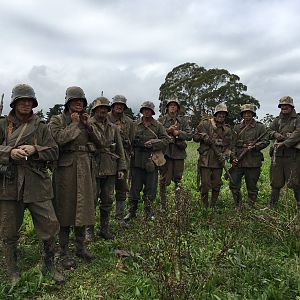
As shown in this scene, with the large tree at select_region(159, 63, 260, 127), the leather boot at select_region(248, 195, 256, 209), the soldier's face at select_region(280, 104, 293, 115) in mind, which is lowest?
the leather boot at select_region(248, 195, 256, 209)

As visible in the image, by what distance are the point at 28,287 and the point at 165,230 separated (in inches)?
77.1

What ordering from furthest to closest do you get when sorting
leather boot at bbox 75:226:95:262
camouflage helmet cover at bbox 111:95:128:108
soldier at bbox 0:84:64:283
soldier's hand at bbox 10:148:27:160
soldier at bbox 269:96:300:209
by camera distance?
soldier at bbox 269:96:300:209, camouflage helmet cover at bbox 111:95:128:108, leather boot at bbox 75:226:95:262, soldier at bbox 0:84:64:283, soldier's hand at bbox 10:148:27:160

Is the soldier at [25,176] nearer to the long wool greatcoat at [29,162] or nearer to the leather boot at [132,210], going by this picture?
the long wool greatcoat at [29,162]

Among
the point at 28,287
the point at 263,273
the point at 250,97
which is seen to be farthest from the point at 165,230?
the point at 250,97

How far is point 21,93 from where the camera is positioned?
16.5ft

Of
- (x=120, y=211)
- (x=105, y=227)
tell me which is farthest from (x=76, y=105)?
(x=120, y=211)

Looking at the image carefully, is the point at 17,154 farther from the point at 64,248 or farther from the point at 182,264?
the point at 182,264

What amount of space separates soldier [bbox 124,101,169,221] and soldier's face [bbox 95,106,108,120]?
4.91 ft

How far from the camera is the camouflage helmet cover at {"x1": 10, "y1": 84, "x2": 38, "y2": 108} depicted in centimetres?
502

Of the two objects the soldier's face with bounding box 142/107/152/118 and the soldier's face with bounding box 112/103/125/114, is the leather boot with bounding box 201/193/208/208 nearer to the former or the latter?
the soldier's face with bounding box 142/107/152/118

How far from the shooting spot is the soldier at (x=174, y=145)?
8.57 metres

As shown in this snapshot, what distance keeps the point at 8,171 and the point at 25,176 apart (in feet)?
0.70

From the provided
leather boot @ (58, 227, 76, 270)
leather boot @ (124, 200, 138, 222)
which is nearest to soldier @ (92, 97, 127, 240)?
leather boot @ (58, 227, 76, 270)

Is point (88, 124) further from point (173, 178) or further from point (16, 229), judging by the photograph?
point (173, 178)
